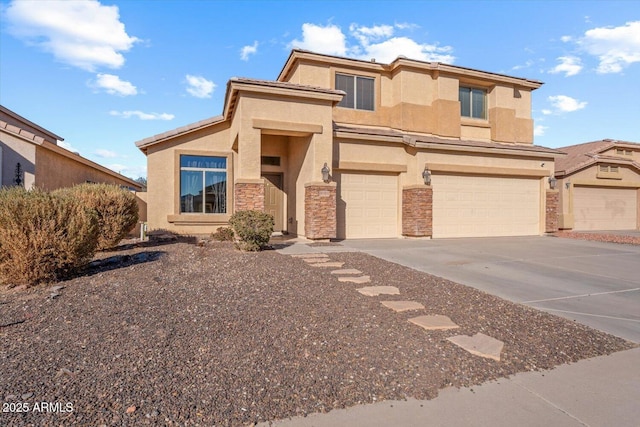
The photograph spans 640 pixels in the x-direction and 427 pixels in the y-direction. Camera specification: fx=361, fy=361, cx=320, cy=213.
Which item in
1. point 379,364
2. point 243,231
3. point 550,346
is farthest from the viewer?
point 243,231

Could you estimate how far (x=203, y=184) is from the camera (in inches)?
516

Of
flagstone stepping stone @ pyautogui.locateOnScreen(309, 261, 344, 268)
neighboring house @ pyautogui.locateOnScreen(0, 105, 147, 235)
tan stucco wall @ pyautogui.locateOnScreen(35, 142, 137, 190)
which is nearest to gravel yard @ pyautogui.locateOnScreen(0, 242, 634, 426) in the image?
flagstone stepping stone @ pyautogui.locateOnScreen(309, 261, 344, 268)

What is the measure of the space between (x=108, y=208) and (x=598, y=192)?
2293 cm

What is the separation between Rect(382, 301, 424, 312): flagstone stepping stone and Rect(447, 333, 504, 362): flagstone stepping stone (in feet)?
3.11

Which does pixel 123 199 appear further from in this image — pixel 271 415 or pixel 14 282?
pixel 271 415

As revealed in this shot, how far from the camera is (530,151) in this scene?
15.7 m

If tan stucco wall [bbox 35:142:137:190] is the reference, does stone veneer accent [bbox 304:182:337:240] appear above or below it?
below

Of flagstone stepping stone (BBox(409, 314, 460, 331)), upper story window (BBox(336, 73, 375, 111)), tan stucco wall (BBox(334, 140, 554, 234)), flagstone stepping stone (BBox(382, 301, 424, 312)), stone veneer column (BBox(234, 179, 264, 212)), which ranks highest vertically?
upper story window (BBox(336, 73, 375, 111))

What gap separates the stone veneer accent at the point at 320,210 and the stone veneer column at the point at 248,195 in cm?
157

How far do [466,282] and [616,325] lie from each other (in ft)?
7.63

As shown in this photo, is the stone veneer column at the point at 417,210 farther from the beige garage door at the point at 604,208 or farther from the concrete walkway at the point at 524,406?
the beige garage door at the point at 604,208

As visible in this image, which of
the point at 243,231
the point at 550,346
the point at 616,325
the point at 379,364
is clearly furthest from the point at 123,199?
the point at 616,325

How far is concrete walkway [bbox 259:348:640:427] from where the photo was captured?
2666mm

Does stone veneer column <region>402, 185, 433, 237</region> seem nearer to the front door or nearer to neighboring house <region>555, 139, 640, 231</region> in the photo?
the front door
